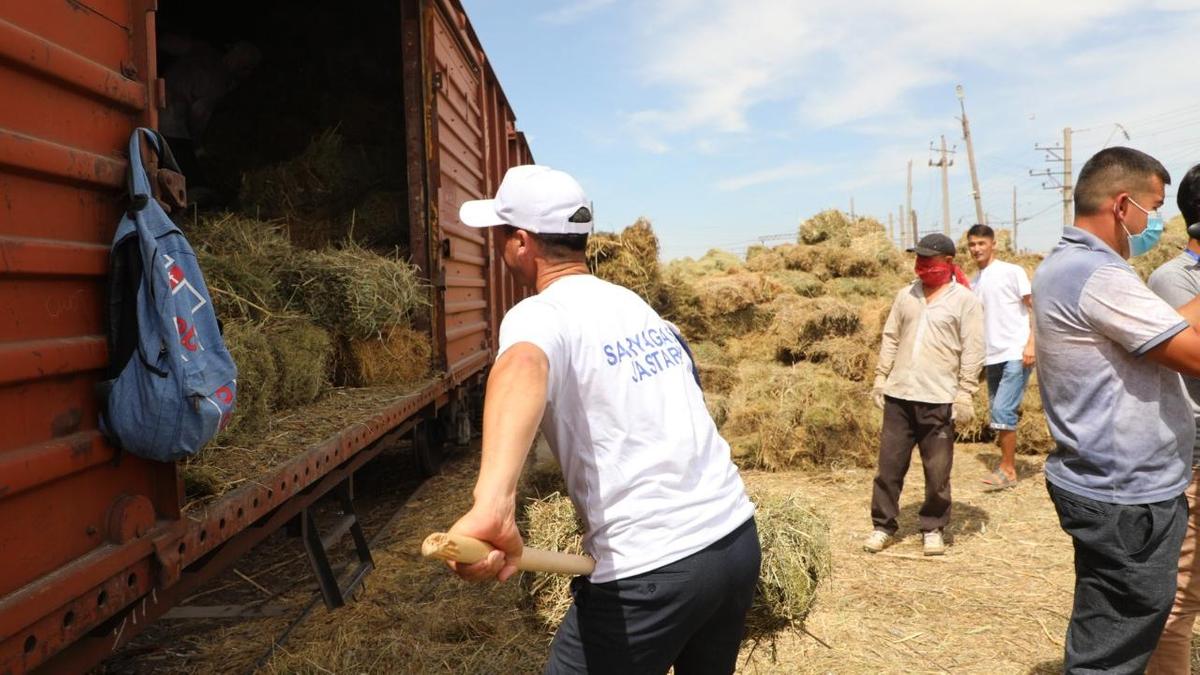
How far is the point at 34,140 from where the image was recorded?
1.59 meters

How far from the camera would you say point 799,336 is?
11398 millimetres

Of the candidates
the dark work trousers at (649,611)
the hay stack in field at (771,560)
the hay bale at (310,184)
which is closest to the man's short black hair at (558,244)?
the dark work trousers at (649,611)

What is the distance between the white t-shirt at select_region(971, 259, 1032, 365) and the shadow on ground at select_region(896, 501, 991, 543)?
1301 millimetres

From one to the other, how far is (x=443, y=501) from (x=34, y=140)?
506 centimetres

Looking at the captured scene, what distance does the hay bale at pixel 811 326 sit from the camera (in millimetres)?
11359

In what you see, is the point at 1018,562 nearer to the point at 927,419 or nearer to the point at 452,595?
the point at 927,419

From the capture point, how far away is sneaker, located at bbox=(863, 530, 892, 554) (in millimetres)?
5188

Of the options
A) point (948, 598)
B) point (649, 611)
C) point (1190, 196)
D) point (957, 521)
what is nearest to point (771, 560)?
point (649, 611)

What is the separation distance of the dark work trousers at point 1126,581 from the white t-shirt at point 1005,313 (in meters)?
4.26

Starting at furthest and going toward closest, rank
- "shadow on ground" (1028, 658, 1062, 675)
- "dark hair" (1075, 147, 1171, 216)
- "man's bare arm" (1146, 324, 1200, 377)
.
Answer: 1. "shadow on ground" (1028, 658, 1062, 675)
2. "dark hair" (1075, 147, 1171, 216)
3. "man's bare arm" (1146, 324, 1200, 377)

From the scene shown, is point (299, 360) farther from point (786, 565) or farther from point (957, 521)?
point (957, 521)

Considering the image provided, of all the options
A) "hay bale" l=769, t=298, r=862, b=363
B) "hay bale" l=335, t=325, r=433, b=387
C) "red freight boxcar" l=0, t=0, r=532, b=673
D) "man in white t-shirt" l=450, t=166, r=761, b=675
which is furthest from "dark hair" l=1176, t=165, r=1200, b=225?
"hay bale" l=769, t=298, r=862, b=363

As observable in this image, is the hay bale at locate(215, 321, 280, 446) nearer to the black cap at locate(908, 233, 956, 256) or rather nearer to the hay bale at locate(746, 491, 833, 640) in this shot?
the hay bale at locate(746, 491, 833, 640)

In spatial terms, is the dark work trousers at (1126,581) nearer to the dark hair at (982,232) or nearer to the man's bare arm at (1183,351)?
the man's bare arm at (1183,351)
